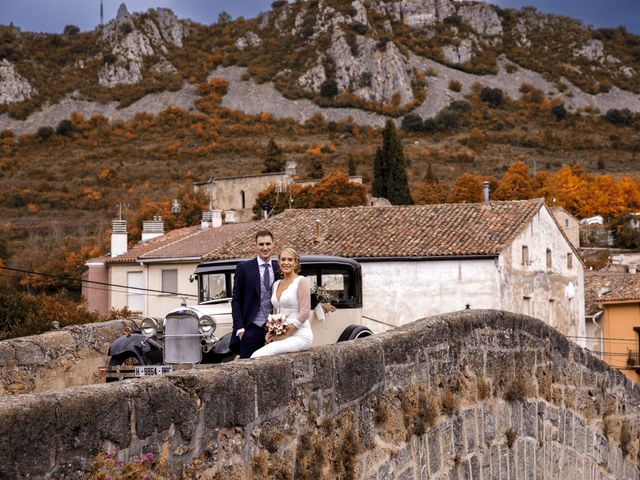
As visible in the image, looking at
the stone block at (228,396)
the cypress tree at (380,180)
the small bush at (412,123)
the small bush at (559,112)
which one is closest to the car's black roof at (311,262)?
the stone block at (228,396)

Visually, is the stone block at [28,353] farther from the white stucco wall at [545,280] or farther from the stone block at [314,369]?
the white stucco wall at [545,280]

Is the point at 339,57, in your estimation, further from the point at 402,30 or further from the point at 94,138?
the point at 94,138

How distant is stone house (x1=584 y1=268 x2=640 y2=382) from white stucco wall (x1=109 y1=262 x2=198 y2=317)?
17.2 m

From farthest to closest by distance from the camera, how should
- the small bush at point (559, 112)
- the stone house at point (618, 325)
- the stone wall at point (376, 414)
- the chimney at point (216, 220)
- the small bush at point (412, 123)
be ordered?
the small bush at point (559, 112) → the small bush at point (412, 123) → the chimney at point (216, 220) → the stone house at point (618, 325) → the stone wall at point (376, 414)

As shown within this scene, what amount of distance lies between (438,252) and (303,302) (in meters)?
26.4

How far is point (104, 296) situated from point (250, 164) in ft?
222

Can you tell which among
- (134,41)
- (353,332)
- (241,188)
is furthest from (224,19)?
(353,332)

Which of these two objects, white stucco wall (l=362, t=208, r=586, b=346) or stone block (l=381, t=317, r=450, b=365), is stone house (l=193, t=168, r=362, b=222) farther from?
stone block (l=381, t=317, r=450, b=365)

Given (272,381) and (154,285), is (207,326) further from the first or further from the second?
(154,285)

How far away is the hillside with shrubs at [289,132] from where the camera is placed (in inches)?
3285

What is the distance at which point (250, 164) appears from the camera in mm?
114250

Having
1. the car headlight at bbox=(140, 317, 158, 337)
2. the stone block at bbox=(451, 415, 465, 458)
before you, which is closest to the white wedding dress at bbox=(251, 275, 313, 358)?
the stone block at bbox=(451, 415, 465, 458)

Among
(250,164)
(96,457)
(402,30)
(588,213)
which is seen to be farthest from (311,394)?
(402,30)

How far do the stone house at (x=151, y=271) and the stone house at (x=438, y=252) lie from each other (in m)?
6.38
